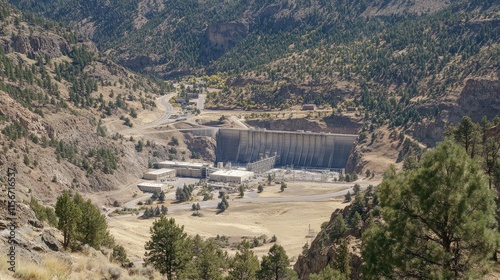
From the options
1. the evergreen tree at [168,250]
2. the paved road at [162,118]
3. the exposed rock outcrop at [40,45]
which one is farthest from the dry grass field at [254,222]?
the exposed rock outcrop at [40,45]

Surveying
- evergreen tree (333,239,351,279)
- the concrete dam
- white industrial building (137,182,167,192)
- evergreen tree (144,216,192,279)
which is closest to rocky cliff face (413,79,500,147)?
the concrete dam

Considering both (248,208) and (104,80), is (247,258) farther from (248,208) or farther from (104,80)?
(104,80)

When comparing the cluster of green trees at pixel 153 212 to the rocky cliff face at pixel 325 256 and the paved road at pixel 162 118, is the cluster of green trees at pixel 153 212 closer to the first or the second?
the paved road at pixel 162 118

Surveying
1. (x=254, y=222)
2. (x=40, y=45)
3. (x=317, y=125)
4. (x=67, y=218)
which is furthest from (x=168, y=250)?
(x=40, y=45)

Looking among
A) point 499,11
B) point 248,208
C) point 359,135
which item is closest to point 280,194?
point 248,208

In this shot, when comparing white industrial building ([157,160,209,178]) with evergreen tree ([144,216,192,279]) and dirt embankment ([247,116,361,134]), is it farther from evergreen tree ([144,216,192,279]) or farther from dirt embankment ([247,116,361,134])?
evergreen tree ([144,216,192,279])
